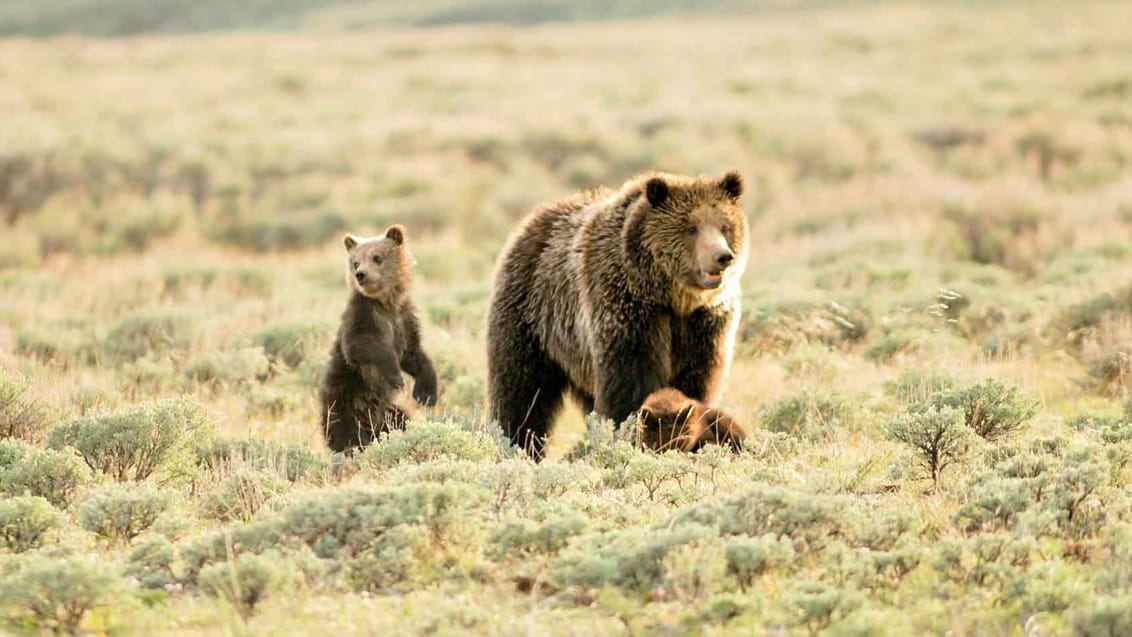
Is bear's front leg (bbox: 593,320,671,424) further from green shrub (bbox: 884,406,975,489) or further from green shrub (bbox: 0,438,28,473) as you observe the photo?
green shrub (bbox: 0,438,28,473)

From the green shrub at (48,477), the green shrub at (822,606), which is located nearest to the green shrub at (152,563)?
the green shrub at (48,477)

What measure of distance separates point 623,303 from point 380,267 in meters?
1.84

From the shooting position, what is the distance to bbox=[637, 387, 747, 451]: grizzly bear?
7.32 m

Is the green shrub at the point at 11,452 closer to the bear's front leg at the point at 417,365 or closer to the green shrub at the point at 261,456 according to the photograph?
the green shrub at the point at 261,456

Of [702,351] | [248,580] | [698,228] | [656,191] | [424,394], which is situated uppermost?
[656,191]

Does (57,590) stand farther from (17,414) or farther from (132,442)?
(17,414)

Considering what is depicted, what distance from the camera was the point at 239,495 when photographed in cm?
642

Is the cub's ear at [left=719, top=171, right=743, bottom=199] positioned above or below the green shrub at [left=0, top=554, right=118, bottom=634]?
above

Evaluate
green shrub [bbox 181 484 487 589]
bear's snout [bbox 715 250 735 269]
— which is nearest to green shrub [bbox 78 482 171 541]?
green shrub [bbox 181 484 487 589]

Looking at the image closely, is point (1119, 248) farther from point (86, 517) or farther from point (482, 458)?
point (86, 517)

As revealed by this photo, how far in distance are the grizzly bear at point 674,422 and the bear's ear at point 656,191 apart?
111 centimetres

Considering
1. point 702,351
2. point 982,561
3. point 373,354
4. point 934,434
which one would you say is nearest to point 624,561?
point 982,561

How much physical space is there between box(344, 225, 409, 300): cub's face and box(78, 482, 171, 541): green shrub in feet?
8.58

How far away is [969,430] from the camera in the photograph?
7051 millimetres
